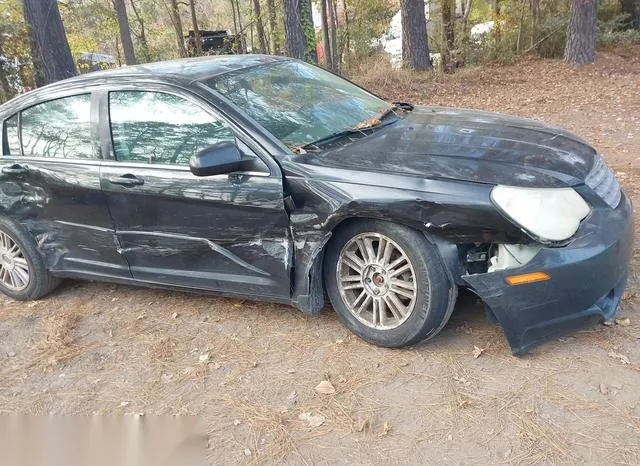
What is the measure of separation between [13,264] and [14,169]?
808 mm

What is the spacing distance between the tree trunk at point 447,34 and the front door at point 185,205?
12.2m

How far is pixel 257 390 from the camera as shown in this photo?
327 centimetres

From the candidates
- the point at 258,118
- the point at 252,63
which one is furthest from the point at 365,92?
the point at 258,118

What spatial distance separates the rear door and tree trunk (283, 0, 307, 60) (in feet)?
25.3

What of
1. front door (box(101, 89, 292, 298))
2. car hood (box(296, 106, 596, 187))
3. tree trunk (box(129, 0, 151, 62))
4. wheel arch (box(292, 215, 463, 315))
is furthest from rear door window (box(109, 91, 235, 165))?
tree trunk (box(129, 0, 151, 62))

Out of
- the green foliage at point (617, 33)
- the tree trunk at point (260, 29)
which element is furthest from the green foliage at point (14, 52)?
the green foliage at point (617, 33)

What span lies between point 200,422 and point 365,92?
281 cm

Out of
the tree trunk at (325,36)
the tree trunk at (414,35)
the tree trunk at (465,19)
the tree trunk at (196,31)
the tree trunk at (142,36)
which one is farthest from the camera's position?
the tree trunk at (142,36)

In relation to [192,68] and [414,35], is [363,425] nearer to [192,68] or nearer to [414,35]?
[192,68]

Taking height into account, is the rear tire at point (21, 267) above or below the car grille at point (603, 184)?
below

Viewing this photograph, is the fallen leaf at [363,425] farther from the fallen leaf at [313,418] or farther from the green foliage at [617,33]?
the green foliage at [617,33]

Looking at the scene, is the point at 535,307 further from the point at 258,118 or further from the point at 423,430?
the point at 258,118

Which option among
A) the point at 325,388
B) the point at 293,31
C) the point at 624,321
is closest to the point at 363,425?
the point at 325,388

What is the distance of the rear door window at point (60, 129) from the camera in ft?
13.5
